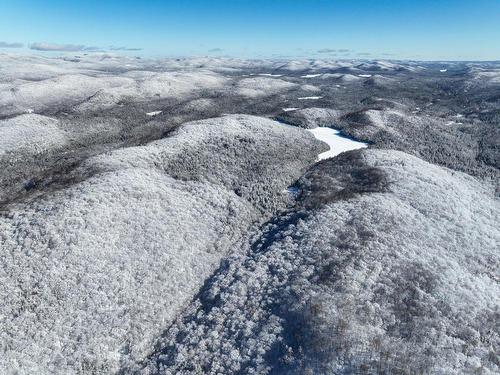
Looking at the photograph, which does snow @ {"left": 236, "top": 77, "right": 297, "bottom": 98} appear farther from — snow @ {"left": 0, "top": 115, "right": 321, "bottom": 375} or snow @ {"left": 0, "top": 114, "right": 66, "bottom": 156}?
snow @ {"left": 0, "top": 115, "right": 321, "bottom": 375}

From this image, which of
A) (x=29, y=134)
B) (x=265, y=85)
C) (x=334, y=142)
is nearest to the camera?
(x=29, y=134)

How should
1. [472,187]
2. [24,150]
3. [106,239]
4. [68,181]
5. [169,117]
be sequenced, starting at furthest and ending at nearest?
[169,117] → [24,150] → [472,187] → [68,181] → [106,239]

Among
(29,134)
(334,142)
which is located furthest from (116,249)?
(334,142)

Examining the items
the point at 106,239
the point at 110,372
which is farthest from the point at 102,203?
the point at 110,372

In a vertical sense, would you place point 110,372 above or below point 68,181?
below

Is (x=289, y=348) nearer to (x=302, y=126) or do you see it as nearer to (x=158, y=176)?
(x=158, y=176)

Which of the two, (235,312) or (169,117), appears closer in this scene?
(235,312)

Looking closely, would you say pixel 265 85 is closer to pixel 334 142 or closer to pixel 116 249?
pixel 334 142

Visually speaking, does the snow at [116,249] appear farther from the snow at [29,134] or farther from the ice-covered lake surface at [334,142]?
the snow at [29,134]

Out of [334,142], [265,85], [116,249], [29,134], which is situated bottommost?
[116,249]
